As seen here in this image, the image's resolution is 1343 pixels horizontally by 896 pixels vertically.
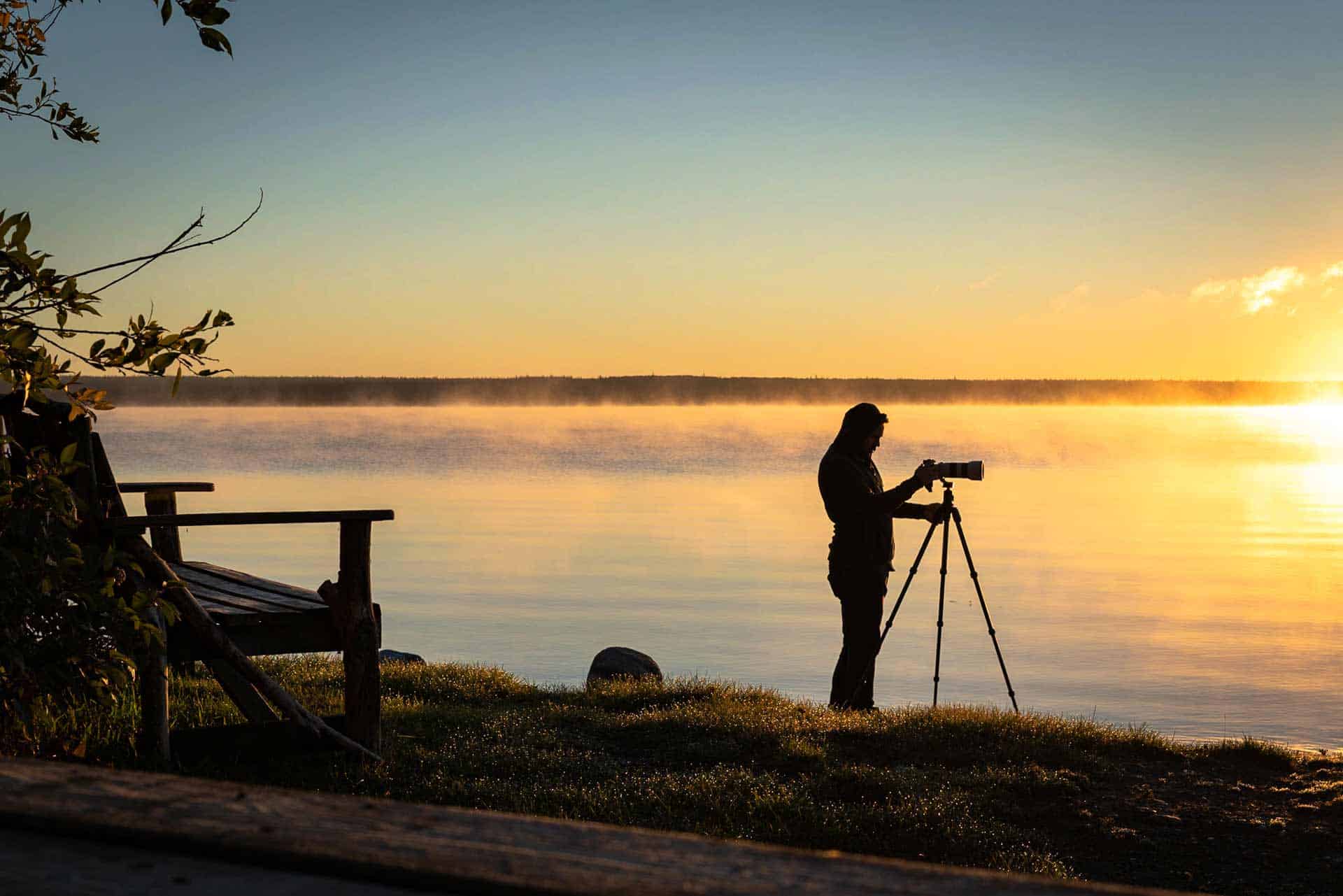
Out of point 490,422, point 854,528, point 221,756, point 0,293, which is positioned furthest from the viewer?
point 490,422

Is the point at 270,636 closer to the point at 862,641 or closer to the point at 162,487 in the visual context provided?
the point at 162,487

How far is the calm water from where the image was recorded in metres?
14.8

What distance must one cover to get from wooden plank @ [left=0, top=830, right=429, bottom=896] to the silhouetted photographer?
321 inches

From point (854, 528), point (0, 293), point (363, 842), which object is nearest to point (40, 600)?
point (0, 293)

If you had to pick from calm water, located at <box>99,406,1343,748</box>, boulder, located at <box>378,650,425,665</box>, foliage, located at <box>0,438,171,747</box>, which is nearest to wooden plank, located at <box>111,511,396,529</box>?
foliage, located at <box>0,438,171,747</box>

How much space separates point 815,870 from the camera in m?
1.74

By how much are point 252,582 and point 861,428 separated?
457cm

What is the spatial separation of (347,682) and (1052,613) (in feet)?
46.7

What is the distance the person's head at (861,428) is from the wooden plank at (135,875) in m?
8.30

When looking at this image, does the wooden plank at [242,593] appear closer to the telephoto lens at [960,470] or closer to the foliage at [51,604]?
the foliage at [51,604]

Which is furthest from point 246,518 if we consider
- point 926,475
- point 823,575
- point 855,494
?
point 823,575

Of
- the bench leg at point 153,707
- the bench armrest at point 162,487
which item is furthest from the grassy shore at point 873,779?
the bench armrest at point 162,487

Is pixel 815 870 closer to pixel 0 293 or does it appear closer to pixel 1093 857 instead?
pixel 0 293

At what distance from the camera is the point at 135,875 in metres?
1.83
